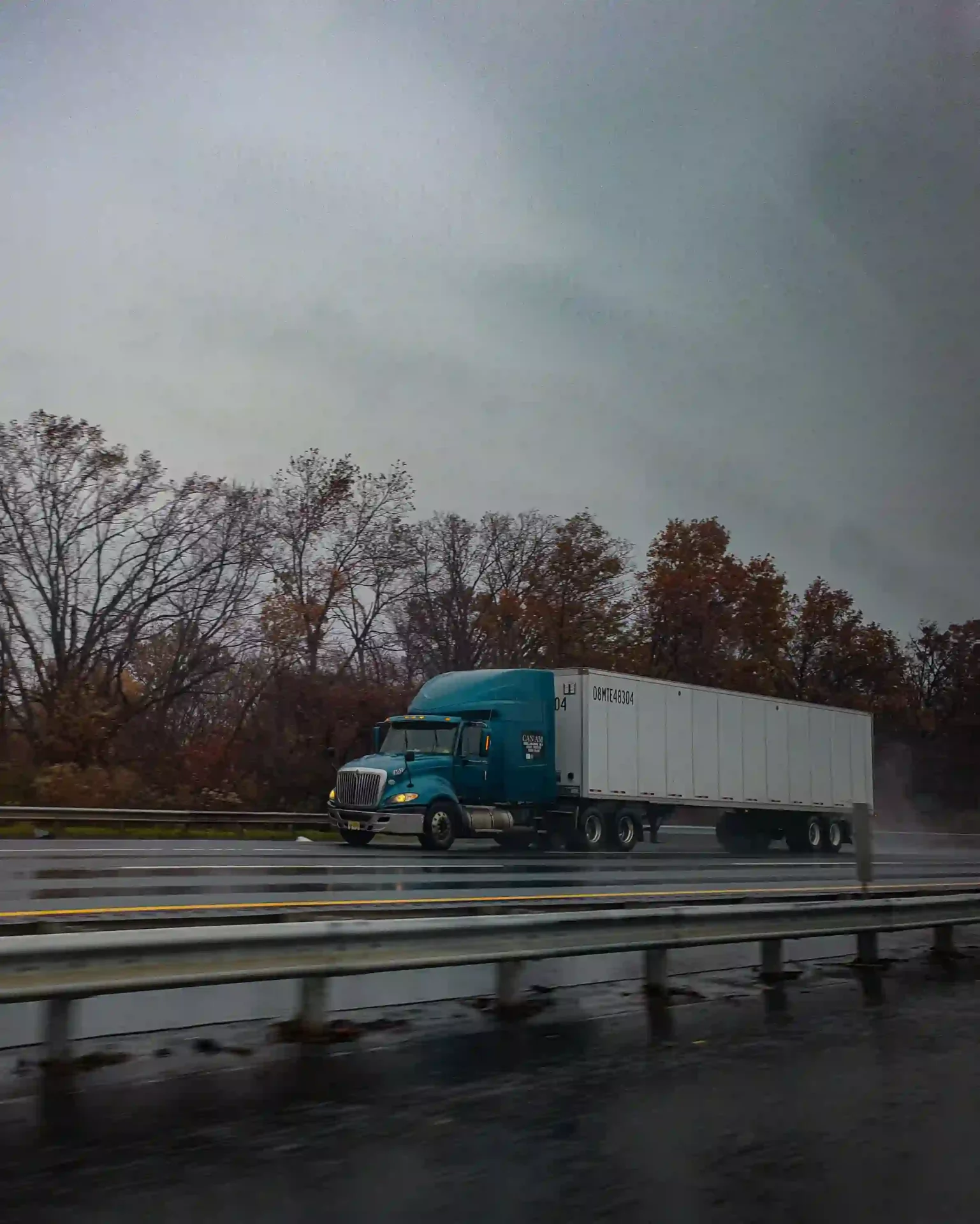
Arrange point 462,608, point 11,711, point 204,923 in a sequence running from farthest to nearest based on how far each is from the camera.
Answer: point 462,608 < point 11,711 < point 204,923

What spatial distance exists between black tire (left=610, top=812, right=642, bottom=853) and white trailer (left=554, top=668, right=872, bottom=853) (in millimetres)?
45

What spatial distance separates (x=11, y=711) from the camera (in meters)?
42.8

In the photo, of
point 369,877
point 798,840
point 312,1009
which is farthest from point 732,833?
point 312,1009

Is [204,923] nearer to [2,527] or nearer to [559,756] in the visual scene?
[559,756]

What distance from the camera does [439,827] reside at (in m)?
28.0

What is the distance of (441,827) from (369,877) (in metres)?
8.41

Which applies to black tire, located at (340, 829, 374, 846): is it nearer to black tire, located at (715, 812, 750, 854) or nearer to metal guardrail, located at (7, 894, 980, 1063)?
black tire, located at (715, 812, 750, 854)

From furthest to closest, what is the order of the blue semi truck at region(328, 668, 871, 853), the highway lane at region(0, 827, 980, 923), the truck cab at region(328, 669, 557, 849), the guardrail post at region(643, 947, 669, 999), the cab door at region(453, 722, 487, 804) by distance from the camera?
the cab door at region(453, 722, 487, 804) → the blue semi truck at region(328, 668, 871, 853) → the truck cab at region(328, 669, 557, 849) → the highway lane at region(0, 827, 980, 923) → the guardrail post at region(643, 947, 669, 999)

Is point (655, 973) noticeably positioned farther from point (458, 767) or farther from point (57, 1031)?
point (458, 767)

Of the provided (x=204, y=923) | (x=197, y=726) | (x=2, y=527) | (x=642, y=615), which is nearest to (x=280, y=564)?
(x=197, y=726)

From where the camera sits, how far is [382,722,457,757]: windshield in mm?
29422

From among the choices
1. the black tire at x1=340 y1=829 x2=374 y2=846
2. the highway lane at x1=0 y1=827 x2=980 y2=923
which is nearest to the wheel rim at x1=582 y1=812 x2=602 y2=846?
the highway lane at x1=0 y1=827 x2=980 y2=923

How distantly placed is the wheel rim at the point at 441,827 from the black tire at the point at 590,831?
3913 millimetres

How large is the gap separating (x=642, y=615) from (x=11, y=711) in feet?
88.2
